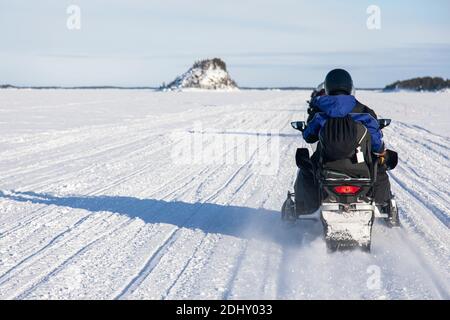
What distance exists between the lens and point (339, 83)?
5562 millimetres

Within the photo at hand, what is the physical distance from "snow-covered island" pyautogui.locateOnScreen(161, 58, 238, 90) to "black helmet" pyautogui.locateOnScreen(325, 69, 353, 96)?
11983cm

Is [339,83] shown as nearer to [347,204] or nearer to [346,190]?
[346,190]

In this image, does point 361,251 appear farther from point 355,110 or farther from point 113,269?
point 113,269

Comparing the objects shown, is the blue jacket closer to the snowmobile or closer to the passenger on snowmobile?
the passenger on snowmobile

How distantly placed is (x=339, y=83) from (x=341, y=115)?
0.42m

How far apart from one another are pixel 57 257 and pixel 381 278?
9.08 feet

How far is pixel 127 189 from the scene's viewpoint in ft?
29.1

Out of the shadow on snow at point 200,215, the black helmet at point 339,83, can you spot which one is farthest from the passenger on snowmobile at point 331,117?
the shadow on snow at point 200,215

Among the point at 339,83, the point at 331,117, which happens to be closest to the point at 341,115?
the point at 331,117

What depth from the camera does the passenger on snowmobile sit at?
5320 mm

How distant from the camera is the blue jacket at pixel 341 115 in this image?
208 inches

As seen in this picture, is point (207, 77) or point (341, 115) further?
point (207, 77)

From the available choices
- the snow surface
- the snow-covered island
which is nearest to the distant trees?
the snow-covered island
